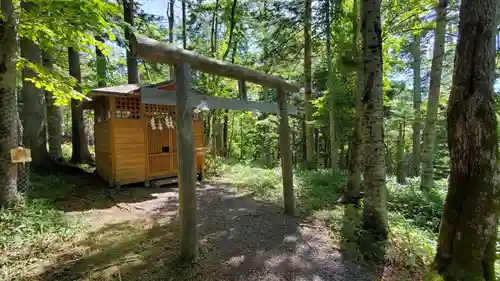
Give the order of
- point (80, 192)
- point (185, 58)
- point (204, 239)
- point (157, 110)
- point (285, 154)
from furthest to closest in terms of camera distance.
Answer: point (157, 110) → point (80, 192) → point (285, 154) → point (204, 239) → point (185, 58)

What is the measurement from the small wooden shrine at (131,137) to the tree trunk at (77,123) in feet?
5.00

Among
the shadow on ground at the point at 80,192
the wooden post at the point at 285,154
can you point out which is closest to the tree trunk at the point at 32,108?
the shadow on ground at the point at 80,192

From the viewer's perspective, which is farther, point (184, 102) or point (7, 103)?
point (7, 103)

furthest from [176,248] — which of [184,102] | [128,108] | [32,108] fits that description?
[32,108]

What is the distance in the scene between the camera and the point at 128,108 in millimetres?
6988

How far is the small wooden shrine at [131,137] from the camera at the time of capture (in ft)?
22.0

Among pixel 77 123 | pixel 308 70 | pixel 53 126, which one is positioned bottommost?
pixel 53 126

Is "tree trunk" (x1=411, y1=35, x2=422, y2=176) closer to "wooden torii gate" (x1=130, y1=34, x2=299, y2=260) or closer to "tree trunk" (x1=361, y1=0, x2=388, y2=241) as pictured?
"tree trunk" (x1=361, y1=0, x2=388, y2=241)

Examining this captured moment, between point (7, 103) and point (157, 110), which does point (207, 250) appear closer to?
point (7, 103)

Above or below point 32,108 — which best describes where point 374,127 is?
below

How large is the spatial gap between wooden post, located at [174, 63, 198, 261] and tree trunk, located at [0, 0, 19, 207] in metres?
3.20

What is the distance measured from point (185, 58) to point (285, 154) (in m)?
2.90

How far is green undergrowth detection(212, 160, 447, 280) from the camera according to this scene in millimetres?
3506

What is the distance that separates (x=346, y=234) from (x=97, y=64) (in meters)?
9.34
